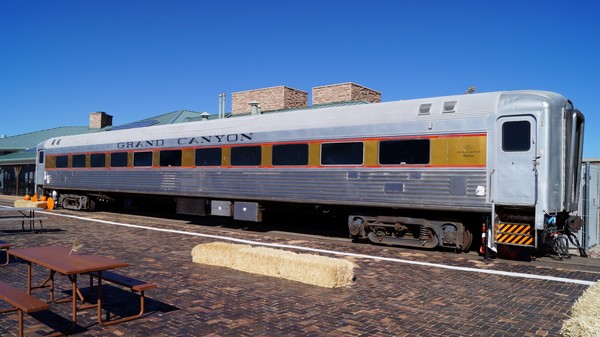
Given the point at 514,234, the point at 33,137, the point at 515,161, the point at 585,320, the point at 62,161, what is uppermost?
the point at 33,137

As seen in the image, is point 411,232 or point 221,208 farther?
point 221,208

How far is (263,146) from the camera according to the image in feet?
49.8

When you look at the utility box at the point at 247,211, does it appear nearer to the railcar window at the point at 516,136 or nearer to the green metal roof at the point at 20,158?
the railcar window at the point at 516,136

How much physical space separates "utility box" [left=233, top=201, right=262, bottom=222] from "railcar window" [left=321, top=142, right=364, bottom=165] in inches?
121

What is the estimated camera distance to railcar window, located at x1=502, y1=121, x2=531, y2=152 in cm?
1063

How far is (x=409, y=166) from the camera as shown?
39.6ft

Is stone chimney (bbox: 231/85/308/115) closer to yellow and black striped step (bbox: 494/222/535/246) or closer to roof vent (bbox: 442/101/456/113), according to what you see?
roof vent (bbox: 442/101/456/113)

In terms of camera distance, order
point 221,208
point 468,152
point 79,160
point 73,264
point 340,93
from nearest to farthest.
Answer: point 73,264, point 468,152, point 221,208, point 79,160, point 340,93

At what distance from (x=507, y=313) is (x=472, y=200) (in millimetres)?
4549

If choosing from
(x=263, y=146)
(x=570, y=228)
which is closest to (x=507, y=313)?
(x=570, y=228)

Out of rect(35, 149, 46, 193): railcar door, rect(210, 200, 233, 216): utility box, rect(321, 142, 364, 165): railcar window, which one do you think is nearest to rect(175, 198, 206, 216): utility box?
rect(210, 200, 233, 216): utility box

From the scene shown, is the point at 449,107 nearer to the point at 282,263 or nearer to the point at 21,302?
the point at 282,263

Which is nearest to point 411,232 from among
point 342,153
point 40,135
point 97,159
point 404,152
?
point 404,152

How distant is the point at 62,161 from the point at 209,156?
1198 centimetres
